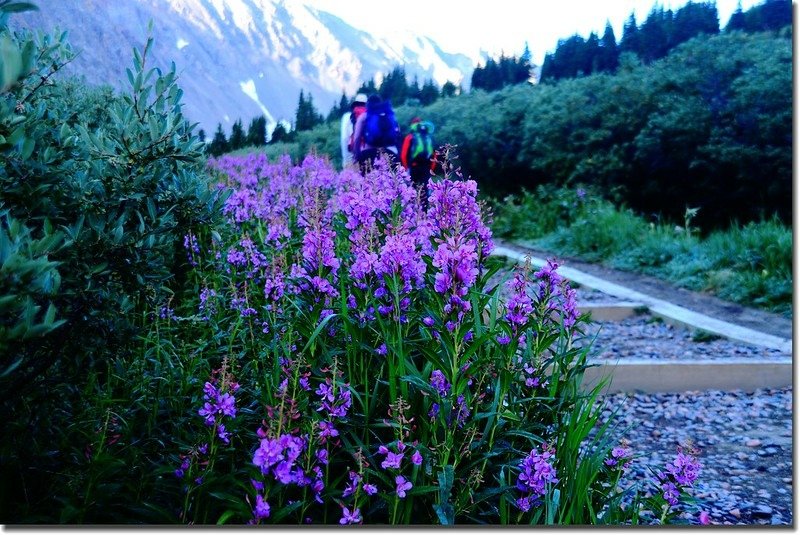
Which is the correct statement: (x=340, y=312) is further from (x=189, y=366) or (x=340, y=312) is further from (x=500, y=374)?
(x=189, y=366)

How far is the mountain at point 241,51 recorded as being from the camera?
9.17 ft

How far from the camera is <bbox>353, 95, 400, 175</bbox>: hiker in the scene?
443 cm

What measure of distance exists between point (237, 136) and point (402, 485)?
2.21 meters

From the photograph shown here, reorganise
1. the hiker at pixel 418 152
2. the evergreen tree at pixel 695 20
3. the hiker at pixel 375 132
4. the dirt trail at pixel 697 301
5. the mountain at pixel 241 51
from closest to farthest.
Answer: the mountain at pixel 241 51, the evergreen tree at pixel 695 20, the dirt trail at pixel 697 301, the hiker at pixel 375 132, the hiker at pixel 418 152

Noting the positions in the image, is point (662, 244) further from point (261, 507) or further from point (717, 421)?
point (261, 507)

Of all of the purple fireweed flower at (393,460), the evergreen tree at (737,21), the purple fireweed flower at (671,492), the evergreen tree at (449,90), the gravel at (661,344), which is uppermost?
the evergreen tree at (737,21)

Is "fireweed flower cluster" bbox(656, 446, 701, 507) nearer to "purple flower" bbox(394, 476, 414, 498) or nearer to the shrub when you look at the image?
the shrub

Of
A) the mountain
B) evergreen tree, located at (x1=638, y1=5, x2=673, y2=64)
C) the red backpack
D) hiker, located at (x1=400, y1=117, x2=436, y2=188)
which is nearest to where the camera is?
the mountain

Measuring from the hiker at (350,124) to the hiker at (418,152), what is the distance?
455 mm

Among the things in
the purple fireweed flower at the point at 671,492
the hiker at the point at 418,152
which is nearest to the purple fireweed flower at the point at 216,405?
the purple fireweed flower at the point at 671,492

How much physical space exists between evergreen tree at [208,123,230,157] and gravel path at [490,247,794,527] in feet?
5.66

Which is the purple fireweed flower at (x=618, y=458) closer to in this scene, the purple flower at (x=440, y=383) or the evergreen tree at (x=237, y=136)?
the purple flower at (x=440, y=383)

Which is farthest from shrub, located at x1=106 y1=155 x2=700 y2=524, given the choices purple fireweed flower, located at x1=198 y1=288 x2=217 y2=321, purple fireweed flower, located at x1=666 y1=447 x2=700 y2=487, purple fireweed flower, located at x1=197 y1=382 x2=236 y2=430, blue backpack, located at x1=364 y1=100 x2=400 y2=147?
blue backpack, located at x1=364 y1=100 x2=400 y2=147

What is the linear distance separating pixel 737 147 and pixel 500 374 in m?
2.73
